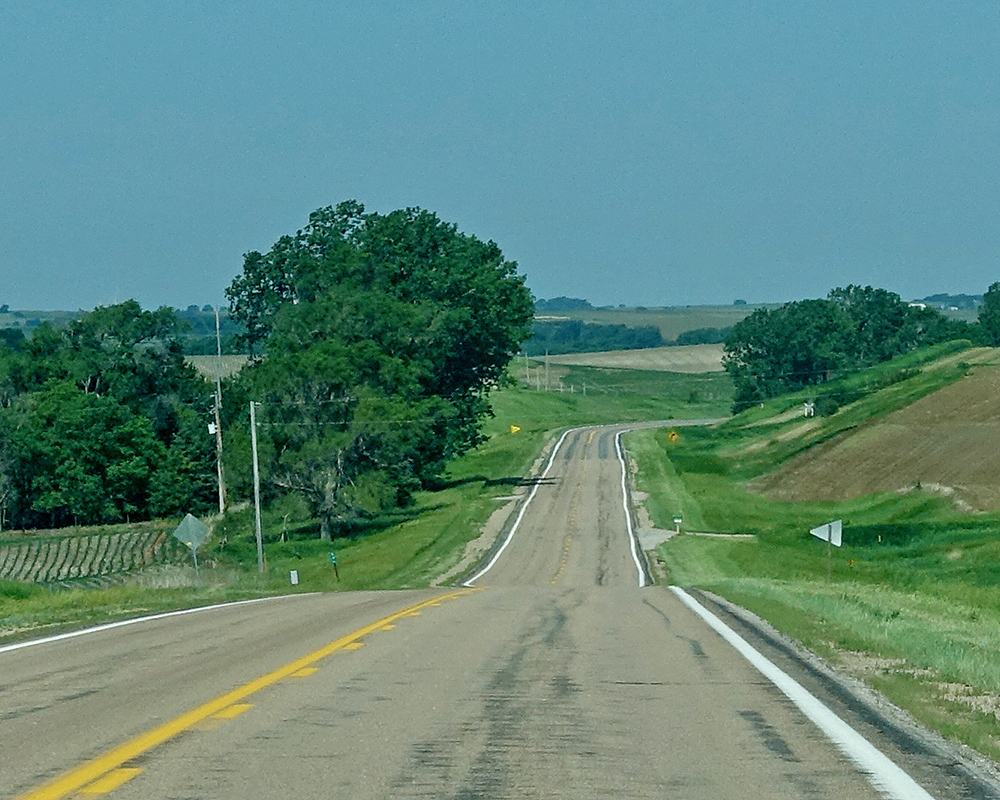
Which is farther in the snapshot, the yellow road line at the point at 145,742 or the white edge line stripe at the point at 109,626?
the white edge line stripe at the point at 109,626

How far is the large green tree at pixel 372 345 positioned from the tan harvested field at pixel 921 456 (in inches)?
710

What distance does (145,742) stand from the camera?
900 centimetres

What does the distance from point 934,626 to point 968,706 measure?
10.3m

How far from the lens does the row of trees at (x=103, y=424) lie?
8894cm

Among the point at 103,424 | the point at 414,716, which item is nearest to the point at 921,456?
the point at 103,424

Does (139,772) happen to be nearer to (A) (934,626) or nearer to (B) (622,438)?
(A) (934,626)

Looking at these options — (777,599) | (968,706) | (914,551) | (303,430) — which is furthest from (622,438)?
(968,706)

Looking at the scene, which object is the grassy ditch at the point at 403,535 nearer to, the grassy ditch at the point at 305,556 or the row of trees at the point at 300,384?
the grassy ditch at the point at 305,556

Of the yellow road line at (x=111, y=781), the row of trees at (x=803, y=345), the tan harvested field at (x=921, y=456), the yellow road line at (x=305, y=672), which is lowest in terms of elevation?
the tan harvested field at (x=921, y=456)

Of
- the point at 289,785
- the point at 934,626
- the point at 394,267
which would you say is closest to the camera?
the point at 289,785

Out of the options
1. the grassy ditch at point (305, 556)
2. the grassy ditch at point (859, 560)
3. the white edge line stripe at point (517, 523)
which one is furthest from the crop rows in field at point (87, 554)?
the grassy ditch at point (859, 560)

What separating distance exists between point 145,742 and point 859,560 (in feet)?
171

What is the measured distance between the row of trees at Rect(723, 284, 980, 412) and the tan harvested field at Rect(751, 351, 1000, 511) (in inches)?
2518

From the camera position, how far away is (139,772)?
805 cm
